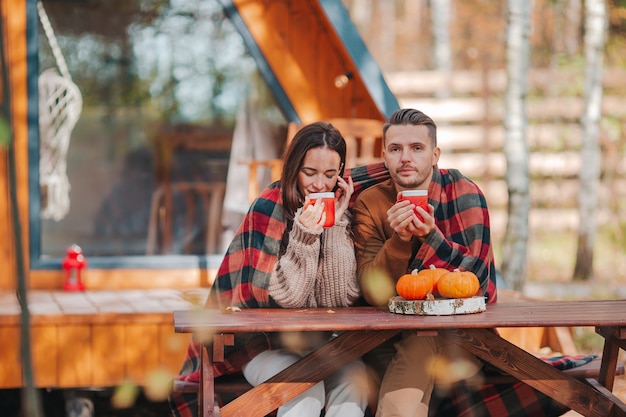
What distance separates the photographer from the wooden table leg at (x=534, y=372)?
2740 millimetres

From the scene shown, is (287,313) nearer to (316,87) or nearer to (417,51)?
(316,87)

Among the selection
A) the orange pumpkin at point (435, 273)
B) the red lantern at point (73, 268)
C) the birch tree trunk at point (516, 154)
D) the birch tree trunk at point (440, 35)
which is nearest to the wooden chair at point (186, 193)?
the red lantern at point (73, 268)

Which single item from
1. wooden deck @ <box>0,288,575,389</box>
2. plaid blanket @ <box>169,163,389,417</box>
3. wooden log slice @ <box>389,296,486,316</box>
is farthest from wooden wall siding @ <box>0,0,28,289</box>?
wooden log slice @ <box>389,296,486,316</box>

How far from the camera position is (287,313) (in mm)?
2732

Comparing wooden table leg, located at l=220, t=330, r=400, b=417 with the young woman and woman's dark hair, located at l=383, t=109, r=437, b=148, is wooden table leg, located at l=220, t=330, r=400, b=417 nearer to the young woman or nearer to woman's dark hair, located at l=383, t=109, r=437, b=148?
the young woman

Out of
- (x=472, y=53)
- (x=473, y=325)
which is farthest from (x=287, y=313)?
(x=472, y=53)

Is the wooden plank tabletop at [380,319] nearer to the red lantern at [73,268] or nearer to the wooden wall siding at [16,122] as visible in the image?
the red lantern at [73,268]

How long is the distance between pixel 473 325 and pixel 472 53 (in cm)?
1882

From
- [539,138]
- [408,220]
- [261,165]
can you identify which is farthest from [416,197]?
[539,138]

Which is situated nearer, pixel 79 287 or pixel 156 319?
pixel 156 319

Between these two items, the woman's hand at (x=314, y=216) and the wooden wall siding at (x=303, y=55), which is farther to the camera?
the wooden wall siding at (x=303, y=55)

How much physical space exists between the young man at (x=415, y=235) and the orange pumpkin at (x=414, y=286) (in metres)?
0.10

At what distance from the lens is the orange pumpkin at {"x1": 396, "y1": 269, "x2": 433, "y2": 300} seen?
105 inches

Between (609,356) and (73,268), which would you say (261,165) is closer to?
(73,268)
